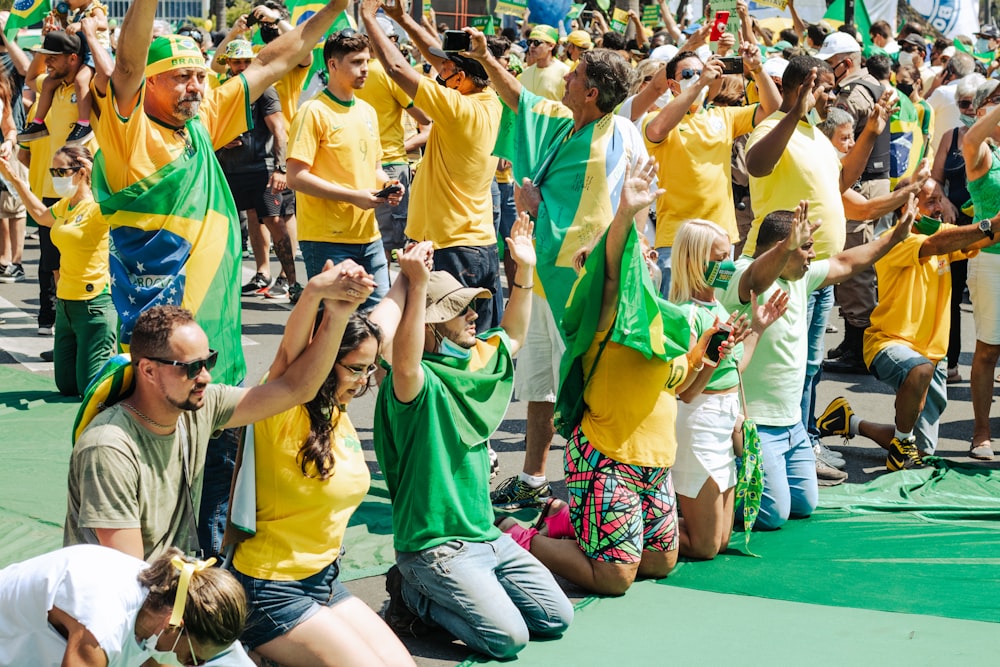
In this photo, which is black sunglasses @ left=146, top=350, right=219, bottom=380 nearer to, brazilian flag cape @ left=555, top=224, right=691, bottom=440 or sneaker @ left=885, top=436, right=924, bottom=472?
brazilian flag cape @ left=555, top=224, right=691, bottom=440

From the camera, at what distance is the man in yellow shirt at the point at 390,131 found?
827 centimetres

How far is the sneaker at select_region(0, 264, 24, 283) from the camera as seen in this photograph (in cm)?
1075

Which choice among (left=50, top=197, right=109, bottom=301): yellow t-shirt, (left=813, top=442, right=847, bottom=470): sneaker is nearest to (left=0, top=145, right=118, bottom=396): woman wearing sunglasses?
(left=50, top=197, right=109, bottom=301): yellow t-shirt

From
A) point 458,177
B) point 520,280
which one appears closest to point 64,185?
point 458,177

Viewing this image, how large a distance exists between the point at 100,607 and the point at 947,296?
17.6 ft

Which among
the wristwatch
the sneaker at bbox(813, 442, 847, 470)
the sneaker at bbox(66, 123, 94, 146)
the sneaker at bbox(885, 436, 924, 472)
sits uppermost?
the sneaker at bbox(66, 123, 94, 146)

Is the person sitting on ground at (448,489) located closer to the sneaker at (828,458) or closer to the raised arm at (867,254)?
the raised arm at (867,254)

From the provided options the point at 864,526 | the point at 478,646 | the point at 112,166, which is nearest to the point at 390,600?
the point at 478,646

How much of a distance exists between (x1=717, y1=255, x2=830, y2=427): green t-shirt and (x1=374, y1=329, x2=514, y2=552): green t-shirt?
174 centimetres

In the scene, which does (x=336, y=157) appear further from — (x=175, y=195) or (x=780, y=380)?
(x=780, y=380)

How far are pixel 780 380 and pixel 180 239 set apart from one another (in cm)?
288

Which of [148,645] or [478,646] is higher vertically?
[148,645]

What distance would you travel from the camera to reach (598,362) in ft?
16.1

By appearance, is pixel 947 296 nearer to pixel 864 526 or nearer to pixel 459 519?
pixel 864 526
